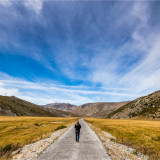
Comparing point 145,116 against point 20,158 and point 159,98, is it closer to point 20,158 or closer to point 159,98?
point 159,98

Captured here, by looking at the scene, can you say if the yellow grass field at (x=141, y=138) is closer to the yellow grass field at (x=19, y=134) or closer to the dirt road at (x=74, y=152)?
the dirt road at (x=74, y=152)

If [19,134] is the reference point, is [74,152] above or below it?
above

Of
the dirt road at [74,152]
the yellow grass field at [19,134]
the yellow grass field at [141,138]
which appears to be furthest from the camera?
the yellow grass field at [19,134]

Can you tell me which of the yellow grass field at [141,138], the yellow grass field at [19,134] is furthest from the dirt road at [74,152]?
the yellow grass field at [141,138]

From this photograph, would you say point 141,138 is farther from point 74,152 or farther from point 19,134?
point 19,134

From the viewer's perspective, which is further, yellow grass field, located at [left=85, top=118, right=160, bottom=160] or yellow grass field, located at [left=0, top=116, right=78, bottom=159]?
yellow grass field, located at [left=0, top=116, right=78, bottom=159]

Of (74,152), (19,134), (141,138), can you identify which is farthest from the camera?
(19,134)

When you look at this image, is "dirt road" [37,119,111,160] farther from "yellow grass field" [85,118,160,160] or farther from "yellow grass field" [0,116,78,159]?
"yellow grass field" [85,118,160,160]

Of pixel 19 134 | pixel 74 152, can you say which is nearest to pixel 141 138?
pixel 74 152

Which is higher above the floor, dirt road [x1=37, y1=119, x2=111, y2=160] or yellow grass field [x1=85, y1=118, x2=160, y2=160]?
dirt road [x1=37, y1=119, x2=111, y2=160]

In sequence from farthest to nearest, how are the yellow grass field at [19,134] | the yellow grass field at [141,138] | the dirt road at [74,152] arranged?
the yellow grass field at [19,134]
the yellow grass field at [141,138]
the dirt road at [74,152]

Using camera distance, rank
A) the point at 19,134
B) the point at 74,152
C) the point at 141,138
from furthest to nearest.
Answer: the point at 19,134 < the point at 141,138 < the point at 74,152

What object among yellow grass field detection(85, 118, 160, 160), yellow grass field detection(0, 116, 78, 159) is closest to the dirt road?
yellow grass field detection(0, 116, 78, 159)

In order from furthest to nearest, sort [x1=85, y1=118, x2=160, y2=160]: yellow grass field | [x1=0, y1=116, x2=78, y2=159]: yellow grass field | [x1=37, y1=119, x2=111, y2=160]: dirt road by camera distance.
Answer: [x1=0, y1=116, x2=78, y2=159]: yellow grass field, [x1=85, y1=118, x2=160, y2=160]: yellow grass field, [x1=37, y1=119, x2=111, y2=160]: dirt road
